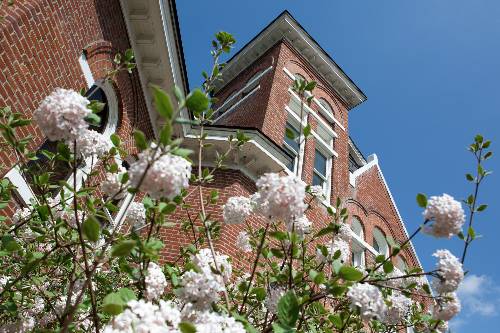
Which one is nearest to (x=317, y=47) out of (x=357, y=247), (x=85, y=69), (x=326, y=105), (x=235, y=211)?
(x=326, y=105)

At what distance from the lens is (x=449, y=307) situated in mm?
2363

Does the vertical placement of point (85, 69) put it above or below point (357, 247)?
below

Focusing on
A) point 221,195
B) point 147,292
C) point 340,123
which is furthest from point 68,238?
point 340,123

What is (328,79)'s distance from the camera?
51.2ft

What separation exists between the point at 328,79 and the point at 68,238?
13756 millimetres

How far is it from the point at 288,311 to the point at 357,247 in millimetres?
11788

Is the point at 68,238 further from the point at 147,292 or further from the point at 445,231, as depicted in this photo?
the point at 445,231

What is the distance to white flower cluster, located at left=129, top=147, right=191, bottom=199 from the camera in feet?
5.16

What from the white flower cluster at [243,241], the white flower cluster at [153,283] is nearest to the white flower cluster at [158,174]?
the white flower cluster at [153,283]

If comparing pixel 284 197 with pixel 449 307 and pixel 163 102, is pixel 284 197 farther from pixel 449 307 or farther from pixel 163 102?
pixel 449 307

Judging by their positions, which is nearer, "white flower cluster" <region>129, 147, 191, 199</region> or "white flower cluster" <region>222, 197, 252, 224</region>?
"white flower cluster" <region>129, 147, 191, 199</region>

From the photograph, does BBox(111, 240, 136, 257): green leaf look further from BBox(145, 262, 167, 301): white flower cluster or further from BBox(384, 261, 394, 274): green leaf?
BBox(384, 261, 394, 274): green leaf

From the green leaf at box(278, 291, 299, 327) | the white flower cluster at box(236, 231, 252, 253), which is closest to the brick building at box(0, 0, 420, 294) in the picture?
the white flower cluster at box(236, 231, 252, 253)

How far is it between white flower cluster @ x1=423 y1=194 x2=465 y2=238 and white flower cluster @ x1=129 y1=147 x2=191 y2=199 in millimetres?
1427
